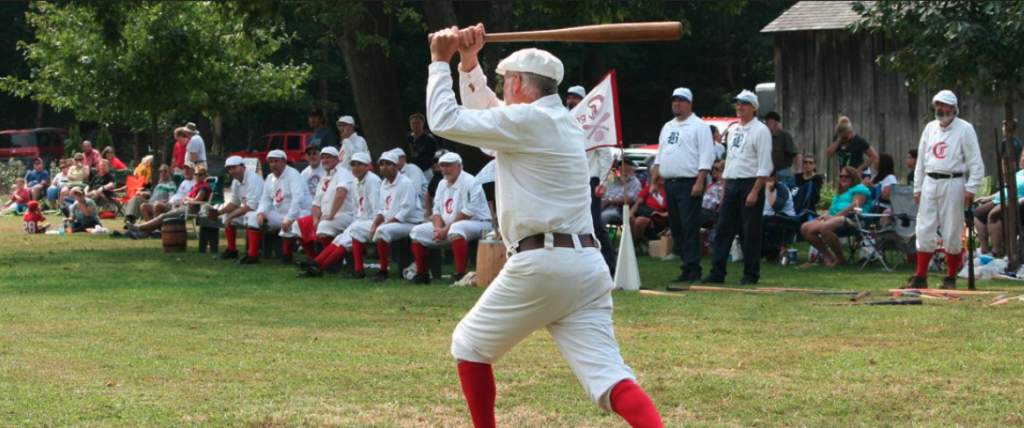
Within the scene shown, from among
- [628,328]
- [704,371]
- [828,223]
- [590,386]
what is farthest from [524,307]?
[828,223]

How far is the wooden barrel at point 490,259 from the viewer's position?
14.3m

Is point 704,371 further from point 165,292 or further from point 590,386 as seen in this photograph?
point 165,292

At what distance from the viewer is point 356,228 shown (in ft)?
52.3

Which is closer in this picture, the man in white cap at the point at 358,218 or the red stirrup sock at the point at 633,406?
the red stirrup sock at the point at 633,406

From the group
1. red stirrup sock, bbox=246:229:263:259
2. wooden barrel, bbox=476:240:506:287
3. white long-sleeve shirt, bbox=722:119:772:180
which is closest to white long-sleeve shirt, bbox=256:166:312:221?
red stirrup sock, bbox=246:229:263:259

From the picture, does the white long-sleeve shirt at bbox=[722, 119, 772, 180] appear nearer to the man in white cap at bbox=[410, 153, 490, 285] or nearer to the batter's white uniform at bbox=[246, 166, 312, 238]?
the man in white cap at bbox=[410, 153, 490, 285]

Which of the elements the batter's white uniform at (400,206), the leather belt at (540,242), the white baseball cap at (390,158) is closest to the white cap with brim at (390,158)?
the white baseball cap at (390,158)

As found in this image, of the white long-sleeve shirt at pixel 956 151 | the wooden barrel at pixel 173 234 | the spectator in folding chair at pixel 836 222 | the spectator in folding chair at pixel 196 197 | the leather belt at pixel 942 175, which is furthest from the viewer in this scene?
the spectator in folding chair at pixel 196 197

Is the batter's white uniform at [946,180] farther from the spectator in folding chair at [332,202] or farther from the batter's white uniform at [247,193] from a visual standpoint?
the batter's white uniform at [247,193]

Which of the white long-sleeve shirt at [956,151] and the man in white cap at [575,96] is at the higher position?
the man in white cap at [575,96]

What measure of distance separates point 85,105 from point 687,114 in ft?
81.9

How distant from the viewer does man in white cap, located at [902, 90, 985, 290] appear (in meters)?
13.2

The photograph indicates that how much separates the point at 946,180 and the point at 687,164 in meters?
2.82

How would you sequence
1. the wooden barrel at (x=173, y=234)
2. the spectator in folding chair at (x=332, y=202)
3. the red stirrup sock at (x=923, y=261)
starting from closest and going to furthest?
the red stirrup sock at (x=923, y=261) → the spectator in folding chair at (x=332, y=202) → the wooden barrel at (x=173, y=234)
